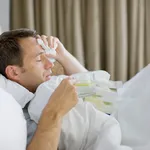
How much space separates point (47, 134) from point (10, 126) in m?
0.15

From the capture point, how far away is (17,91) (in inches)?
50.9

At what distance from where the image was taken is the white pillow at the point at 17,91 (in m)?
1.27

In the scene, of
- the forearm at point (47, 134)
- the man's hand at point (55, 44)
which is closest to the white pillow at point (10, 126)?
Result: the forearm at point (47, 134)

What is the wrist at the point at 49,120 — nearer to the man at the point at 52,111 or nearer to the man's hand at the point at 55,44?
the man at the point at 52,111

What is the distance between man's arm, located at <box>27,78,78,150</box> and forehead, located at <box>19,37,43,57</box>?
1.33ft

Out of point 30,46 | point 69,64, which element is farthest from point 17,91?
point 69,64

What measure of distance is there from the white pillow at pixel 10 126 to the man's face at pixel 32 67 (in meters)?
0.38

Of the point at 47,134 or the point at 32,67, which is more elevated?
the point at 32,67

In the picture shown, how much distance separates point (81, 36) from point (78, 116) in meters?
1.44

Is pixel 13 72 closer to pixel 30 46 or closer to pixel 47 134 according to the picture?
pixel 30 46

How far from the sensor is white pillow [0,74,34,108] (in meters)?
1.27

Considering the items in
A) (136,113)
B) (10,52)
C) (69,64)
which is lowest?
(136,113)

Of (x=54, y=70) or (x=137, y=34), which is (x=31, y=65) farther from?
(x=137, y=34)

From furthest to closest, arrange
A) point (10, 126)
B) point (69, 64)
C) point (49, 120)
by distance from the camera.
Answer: point (69, 64), point (49, 120), point (10, 126)
